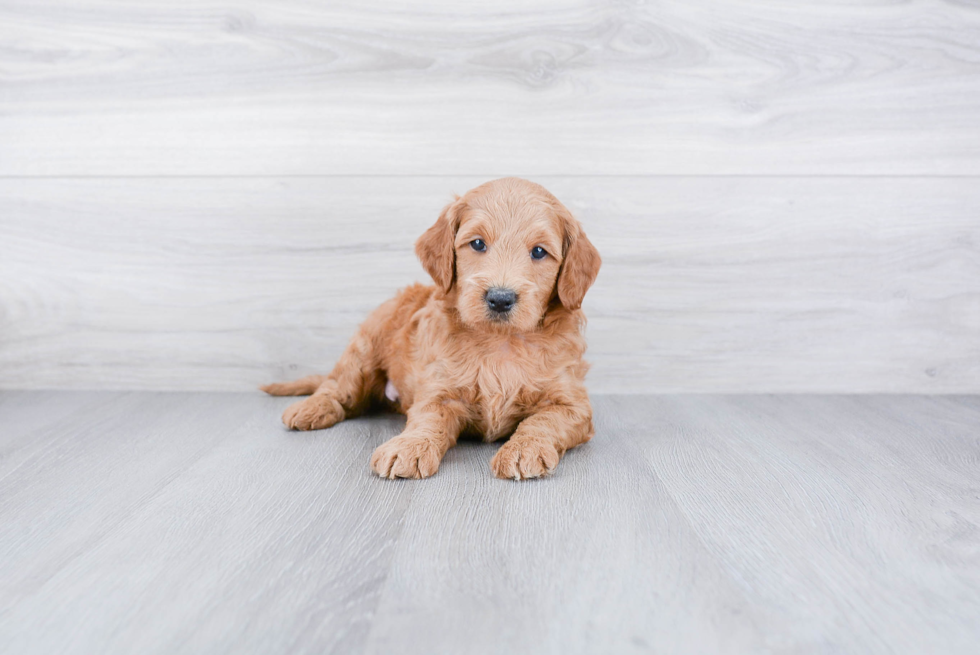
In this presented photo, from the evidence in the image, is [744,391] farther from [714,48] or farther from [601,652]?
[601,652]

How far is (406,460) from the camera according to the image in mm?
1613

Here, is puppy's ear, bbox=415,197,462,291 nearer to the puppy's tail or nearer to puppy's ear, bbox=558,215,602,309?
puppy's ear, bbox=558,215,602,309

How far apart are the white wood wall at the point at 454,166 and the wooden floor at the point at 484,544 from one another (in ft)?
2.10

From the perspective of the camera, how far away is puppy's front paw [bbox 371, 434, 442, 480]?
1.61m

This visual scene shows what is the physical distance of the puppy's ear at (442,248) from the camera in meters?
1.88

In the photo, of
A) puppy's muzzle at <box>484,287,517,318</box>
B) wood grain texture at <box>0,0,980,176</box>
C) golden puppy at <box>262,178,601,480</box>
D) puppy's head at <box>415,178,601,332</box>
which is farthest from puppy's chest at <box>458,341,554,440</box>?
wood grain texture at <box>0,0,980,176</box>

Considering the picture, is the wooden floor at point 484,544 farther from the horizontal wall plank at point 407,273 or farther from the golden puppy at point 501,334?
the horizontal wall plank at point 407,273

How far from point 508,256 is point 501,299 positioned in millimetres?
148

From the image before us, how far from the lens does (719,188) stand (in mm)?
2568

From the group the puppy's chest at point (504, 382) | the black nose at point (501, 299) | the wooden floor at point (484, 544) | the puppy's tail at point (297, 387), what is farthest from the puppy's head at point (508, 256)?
the puppy's tail at point (297, 387)

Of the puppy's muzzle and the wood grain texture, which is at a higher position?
the wood grain texture

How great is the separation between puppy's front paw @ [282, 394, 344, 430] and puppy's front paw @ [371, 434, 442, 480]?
19.7 inches

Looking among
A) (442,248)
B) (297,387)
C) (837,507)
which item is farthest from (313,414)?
(837,507)

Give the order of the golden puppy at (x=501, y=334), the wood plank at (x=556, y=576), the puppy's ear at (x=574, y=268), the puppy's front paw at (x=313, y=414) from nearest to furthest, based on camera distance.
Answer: the wood plank at (x=556, y=576), the golden puppy at (x=501, y=334), the puppy's ear at (x=574, y=268), the puppy's front paw at (x=313, y=414)
